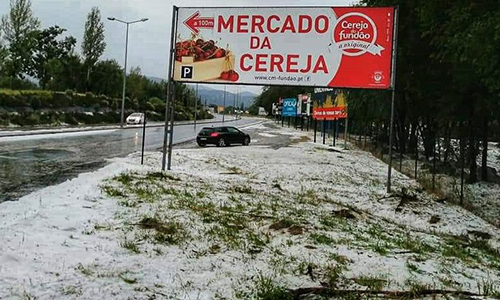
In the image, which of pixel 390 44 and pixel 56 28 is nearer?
pixel 390 44

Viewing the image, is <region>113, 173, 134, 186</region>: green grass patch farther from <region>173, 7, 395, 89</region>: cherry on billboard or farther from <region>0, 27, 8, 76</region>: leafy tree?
<region>0, 27, 8, 76</region>: leafy tree

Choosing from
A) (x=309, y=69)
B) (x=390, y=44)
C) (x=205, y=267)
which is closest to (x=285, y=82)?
(x=309, y=69)

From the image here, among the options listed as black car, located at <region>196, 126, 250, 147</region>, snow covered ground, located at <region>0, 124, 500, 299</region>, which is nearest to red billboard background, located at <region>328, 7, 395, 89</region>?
snow covered ground, located at <region>0, 124, 500, 299</region>

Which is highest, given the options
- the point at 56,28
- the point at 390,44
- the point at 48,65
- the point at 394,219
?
the point at 56,28

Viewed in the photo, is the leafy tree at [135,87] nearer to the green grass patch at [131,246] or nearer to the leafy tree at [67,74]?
the leafy tree at [67,74]

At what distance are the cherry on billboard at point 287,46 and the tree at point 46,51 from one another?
4912 cm

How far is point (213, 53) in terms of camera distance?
13.9m

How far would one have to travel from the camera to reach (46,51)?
6266 cm

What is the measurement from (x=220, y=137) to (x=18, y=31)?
105 feet

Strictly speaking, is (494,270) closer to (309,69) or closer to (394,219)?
(394,219)

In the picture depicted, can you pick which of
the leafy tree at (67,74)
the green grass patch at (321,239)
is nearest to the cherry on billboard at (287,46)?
the green grass patch at (321,239)

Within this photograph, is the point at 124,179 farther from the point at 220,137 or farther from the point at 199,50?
the point at 220,137

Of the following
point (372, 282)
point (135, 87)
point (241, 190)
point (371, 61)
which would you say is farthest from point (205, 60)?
point (135, 87)

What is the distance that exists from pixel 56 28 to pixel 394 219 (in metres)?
67.2
